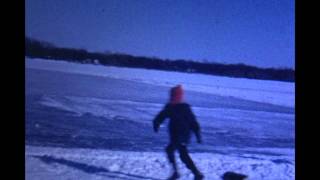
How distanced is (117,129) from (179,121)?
0.84 feet

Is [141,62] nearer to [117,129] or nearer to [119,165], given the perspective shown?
Answer: [117,129]

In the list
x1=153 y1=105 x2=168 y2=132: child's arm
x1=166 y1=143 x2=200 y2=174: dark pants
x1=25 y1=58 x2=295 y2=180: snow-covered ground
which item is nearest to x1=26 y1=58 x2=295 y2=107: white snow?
x1=25 y1=58 x2=295 y2=180: snow-covered ground

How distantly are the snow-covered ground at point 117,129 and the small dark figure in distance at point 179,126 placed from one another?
0.08ft

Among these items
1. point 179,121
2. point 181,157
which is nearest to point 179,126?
point 179,121

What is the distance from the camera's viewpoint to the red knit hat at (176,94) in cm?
174

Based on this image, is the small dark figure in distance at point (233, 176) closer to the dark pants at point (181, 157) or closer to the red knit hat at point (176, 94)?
the dark pants at point (181, 157)

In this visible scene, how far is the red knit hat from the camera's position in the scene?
1739mm

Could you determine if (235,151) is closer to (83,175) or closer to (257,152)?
(257,152)

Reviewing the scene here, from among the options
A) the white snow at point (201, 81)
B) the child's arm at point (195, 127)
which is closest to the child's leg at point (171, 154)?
the child's arm at point (195, 127)

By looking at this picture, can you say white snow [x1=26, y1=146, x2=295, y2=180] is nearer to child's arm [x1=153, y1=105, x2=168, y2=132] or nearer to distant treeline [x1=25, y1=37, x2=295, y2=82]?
child's arm [x1=153, y1=105, x2=168, y2=132]

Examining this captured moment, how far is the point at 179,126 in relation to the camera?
1.75 meters

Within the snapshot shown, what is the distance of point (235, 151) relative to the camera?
1.77m
